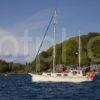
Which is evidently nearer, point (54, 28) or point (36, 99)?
point (36, 99)

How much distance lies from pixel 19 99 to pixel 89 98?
13.0 meters

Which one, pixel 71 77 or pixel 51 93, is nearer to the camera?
pixel 51 93

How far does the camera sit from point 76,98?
7600cm

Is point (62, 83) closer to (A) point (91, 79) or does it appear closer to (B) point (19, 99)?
(A) point (91, 79)

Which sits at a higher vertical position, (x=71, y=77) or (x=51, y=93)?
(x=71, y=77)

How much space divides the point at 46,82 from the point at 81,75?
11.8 meters

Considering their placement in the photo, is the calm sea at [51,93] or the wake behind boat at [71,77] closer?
the calm sea at [51,93]

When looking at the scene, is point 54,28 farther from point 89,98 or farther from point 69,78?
point 89,98

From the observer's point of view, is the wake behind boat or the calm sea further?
the wake behind boat

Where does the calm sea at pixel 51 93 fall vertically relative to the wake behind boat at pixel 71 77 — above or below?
below

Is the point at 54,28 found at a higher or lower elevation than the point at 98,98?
higher

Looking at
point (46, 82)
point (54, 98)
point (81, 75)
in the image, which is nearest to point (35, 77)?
point (46, 82)

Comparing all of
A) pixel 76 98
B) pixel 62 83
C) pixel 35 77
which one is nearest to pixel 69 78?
pixel 62 83

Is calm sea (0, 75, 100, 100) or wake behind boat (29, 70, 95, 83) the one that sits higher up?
wake behind boat (29, 70, 95, 83)
